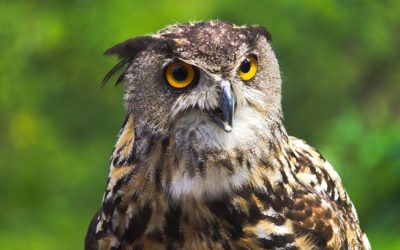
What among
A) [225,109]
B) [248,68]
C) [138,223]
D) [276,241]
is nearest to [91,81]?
[138,223]

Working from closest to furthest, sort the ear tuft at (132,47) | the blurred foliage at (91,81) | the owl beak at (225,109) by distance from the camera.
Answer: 1. the owl beak at (225,109)
2. the ear tuft at (132,47)
3. the blurred foliage at (91,81)

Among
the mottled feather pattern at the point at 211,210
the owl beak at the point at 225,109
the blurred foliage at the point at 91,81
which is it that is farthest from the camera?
the blurred foliage at the point at 91,81

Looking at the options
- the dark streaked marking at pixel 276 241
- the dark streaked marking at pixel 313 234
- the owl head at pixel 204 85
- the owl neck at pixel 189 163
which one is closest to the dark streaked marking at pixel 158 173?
the owl neck at pixel 189 163

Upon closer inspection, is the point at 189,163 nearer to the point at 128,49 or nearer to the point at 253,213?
the point at 253,213

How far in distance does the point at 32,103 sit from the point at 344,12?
3.33 m

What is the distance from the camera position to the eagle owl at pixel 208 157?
3199mm

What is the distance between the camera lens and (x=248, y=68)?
10.8 ft

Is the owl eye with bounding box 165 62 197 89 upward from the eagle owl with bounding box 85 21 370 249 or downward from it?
Result: upward

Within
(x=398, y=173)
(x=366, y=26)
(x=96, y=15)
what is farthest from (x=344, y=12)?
(x=398, y=173)

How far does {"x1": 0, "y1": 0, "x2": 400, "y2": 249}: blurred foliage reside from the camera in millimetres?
7430

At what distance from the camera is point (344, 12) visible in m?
6.94

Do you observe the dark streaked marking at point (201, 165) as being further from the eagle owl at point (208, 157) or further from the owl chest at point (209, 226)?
the owl chest at point (209, 226)

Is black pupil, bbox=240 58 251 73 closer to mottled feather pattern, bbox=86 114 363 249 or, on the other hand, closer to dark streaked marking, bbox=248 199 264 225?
mottled feather pattern, bbox=86 114 363 249

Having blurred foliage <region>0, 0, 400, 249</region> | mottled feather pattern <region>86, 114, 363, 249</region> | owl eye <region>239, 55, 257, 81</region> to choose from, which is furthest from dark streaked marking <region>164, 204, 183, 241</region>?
blurred foliage <region>0, 0, 400, 249</region>
